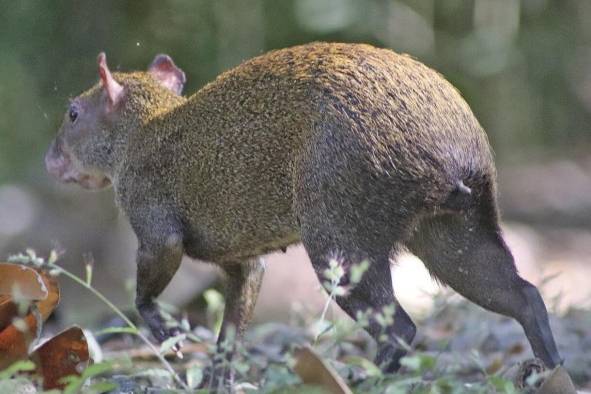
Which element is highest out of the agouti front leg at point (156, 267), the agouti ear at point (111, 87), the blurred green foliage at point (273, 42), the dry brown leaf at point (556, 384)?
the agouti ear at point (111, 87)

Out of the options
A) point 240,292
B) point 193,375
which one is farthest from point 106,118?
point 193,375

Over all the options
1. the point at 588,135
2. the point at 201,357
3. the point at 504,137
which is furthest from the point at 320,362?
the point at 588,135

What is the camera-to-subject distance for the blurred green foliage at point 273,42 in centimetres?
988

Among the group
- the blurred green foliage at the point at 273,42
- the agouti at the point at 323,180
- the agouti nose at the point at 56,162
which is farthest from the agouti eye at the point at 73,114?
the blurred green foliage at the point at 273,42

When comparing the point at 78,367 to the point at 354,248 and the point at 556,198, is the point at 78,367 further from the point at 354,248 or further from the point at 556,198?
the point at 556,198

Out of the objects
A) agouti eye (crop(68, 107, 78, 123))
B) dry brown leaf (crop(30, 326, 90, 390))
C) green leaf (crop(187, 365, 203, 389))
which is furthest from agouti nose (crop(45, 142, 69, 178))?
green leaf (crop(187, 365, 203, 389))

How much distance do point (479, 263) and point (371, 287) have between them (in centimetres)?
52

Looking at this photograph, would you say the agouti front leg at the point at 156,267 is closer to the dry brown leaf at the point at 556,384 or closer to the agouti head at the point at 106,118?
the agouti head at the point at 106,118

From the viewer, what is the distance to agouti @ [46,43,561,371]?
4605mm

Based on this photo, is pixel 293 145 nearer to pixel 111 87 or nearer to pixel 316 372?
pixel 111 87

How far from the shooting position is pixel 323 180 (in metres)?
4.63

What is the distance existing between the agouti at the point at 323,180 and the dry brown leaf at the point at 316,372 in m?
0.65

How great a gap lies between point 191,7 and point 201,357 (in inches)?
185

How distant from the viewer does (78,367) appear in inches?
160
